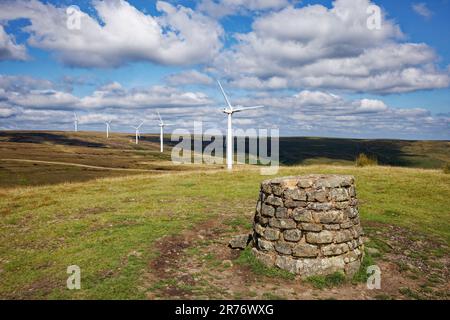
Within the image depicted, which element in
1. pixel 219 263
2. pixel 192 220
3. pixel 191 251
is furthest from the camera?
pixel 192 220

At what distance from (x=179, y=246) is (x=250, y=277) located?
358cm

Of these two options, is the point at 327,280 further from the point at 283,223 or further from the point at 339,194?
the point at 339,194

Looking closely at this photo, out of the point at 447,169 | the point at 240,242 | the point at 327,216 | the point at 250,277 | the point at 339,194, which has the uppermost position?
the point at 339,194

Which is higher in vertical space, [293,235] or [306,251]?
[293,235]

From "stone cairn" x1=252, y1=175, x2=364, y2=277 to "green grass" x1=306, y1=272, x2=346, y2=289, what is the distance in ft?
0.51

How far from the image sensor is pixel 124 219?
58.6 ft

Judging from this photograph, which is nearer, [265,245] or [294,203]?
[294,203]

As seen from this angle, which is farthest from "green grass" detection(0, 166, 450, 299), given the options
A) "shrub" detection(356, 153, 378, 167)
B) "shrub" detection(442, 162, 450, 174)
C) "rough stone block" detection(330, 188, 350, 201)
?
"shrub" detection(356, 153, 378, 167)

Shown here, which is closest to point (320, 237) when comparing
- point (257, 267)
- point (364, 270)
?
point (364, 270)

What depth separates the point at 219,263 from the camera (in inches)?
491

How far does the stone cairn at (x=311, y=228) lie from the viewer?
11500 millimetres
